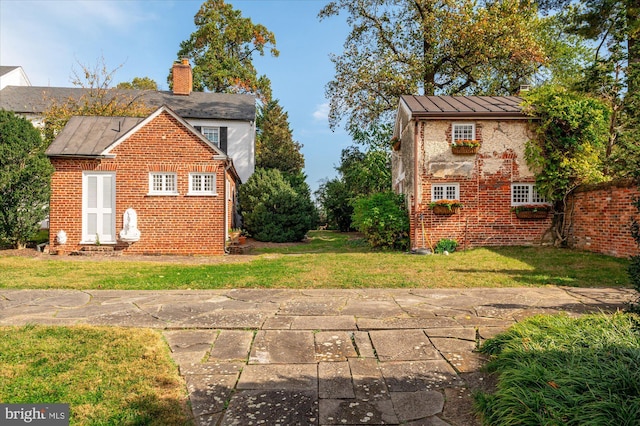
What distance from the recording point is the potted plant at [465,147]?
513 inches

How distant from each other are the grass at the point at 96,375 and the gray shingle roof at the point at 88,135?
10.3 m

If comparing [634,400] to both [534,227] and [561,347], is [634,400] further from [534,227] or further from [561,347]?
[534,227]

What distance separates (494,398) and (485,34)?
69.6 ft

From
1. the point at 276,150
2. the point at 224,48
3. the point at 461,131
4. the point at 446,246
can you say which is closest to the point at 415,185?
the point at 446,246

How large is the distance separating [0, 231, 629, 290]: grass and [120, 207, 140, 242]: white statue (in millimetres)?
2415

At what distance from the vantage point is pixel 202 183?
1321 centimetres

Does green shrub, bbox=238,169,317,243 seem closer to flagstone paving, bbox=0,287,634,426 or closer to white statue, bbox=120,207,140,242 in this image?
white statue, bbox=120,207,140,242

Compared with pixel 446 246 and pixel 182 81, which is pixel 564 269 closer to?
pixel 446 246

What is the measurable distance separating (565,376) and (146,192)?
1291 centimetres

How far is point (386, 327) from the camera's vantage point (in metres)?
4.50

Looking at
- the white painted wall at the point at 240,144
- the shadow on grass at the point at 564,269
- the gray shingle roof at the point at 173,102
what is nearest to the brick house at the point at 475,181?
the shadow on grass at the point at 564,269

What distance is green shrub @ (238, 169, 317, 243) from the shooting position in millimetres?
18609


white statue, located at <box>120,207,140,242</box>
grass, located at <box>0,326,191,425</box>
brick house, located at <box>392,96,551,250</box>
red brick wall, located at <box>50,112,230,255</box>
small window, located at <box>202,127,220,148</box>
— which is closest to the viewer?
grass, located at <box>0,326,191,425</box>

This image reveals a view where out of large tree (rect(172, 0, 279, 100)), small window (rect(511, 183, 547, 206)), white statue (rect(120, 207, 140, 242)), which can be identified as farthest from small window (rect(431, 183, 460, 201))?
large tree (rect(172, 0, 279, 100))
